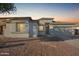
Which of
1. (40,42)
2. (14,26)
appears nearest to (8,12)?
(14,26)

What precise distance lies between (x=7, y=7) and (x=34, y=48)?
683 mm

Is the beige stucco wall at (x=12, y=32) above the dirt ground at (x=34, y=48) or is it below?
above

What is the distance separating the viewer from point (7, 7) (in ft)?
20.3

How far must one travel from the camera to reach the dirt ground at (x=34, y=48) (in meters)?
6.19

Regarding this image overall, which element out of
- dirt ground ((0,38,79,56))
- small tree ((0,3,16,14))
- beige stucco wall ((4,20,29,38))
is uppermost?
small tree ((0,3,16,14))

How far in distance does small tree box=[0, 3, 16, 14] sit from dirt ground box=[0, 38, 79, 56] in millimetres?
396

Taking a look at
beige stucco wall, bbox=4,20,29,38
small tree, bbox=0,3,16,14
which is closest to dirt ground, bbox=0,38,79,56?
beige stucco wall, bbox=4,20,29,38

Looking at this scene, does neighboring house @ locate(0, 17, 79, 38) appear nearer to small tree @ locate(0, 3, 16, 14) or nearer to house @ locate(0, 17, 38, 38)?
house @ locate(0, 17, 38, 38)

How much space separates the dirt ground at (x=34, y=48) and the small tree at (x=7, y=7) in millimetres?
396

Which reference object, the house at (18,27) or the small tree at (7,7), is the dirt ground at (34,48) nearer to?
the house at (18,27)

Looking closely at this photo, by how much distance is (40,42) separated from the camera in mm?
6219

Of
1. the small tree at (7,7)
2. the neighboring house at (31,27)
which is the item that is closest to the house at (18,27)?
the neighboring house at (31,27)

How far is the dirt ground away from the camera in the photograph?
619 centimetres

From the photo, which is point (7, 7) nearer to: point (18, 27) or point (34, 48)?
point (18, 27)
